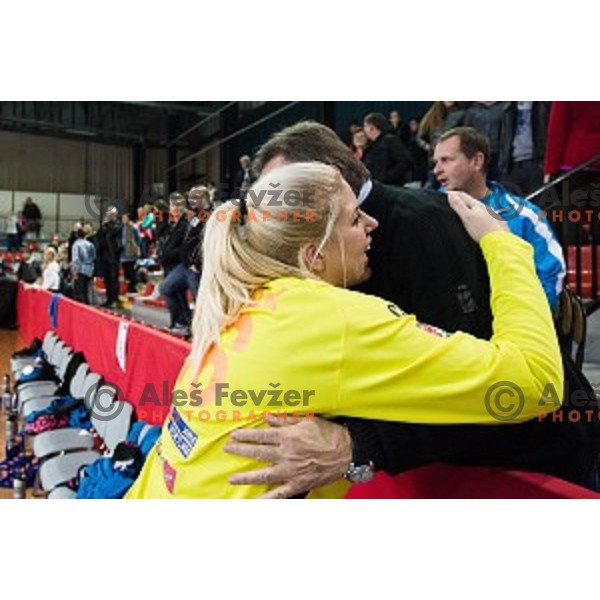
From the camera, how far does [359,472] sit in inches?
38.9

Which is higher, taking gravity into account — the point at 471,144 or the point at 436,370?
the point at 471,144

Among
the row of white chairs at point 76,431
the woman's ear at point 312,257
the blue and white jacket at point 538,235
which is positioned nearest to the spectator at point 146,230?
the row of white chairs at point 76,431

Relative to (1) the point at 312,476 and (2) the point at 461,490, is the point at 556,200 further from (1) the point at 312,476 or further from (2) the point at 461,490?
(1) the point at 312,476

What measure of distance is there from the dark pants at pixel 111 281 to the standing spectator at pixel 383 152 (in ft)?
16.2

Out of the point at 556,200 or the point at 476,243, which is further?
the point at 556,200

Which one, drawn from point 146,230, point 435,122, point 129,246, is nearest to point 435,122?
point 435,122

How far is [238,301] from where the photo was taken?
3.15 feet

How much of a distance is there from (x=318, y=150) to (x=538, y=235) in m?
1.28

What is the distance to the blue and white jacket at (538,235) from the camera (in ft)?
6.88

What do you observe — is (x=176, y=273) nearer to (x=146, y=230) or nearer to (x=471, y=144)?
(x=471, y=144)

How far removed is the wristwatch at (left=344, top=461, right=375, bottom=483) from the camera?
3.22 feet

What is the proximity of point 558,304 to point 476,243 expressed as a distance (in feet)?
3.19

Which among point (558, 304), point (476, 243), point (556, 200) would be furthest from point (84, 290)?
point (476, 243)

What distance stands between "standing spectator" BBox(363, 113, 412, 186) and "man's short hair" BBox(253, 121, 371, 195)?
318 cm
